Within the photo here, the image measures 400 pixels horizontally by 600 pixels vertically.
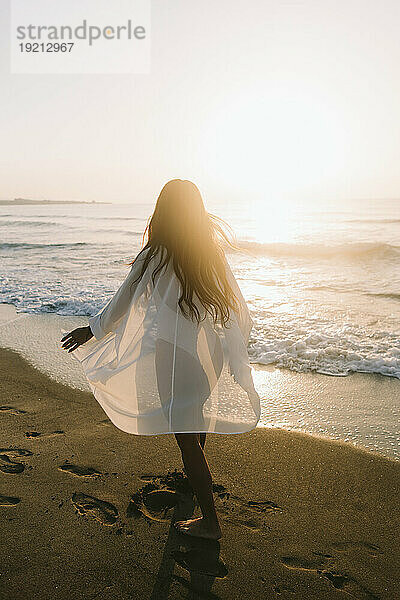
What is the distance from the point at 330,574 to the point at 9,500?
6.17 ft

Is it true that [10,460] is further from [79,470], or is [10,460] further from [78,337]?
[78,337]

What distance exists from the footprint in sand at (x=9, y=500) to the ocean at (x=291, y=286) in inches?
80.9

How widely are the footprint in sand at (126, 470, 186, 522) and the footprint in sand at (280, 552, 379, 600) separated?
2.43 ft

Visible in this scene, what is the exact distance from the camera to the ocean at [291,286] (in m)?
5.82

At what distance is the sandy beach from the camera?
224 centimetres

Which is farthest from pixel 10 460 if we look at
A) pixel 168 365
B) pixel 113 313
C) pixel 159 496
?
pixel 168 365

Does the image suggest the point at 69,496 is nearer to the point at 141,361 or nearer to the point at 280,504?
the point at 141,361

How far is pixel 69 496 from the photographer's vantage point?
2.81 m

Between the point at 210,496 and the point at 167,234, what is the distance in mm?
1444

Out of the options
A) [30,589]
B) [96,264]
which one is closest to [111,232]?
[96,264]

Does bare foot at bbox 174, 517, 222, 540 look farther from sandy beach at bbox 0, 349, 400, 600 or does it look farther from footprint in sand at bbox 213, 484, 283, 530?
footprint in sand at bbox 213, 484, 283, 530

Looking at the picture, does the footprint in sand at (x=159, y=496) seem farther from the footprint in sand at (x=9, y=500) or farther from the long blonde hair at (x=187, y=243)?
the long blonde hair at (x=187, y=243)

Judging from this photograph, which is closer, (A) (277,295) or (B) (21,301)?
(B) (21,301)

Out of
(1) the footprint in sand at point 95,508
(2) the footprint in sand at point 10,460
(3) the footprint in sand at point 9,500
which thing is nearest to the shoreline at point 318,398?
(2) the footprint in sand at point 10,460
